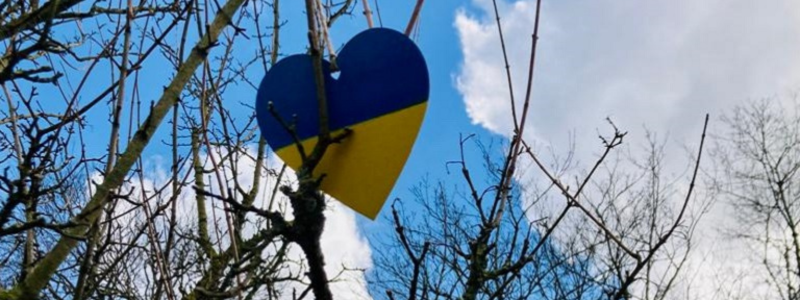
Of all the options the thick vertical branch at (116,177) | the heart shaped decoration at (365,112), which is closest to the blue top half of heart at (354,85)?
the heart shaped decoration at (365,112)

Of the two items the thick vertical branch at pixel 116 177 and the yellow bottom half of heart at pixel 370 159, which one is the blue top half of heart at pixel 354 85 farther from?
→ the thick vertical branch at pixel 116 177

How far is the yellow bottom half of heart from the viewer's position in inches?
24.8

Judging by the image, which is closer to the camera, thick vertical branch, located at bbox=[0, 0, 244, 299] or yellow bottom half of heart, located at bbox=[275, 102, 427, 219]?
yellow bottom half of heart, located at bbox=[275, 102, 427, 219]

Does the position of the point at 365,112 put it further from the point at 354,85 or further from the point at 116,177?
the point at 116,177

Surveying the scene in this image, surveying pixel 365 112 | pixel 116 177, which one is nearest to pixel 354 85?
pixel 365 112

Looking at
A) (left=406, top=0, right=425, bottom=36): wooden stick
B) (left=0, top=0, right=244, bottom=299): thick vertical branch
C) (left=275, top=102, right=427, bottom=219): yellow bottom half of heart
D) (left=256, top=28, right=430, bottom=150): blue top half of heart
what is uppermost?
(left=0, top=0, right=244, bottom=299): thick vertical branch

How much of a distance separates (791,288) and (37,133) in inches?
385

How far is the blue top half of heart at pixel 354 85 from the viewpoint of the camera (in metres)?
0.63

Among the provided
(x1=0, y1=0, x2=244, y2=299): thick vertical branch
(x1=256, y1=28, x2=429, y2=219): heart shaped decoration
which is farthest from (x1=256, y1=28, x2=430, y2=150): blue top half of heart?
(x1=0, y1=0, x2=244, y2=299): thick vertical branch

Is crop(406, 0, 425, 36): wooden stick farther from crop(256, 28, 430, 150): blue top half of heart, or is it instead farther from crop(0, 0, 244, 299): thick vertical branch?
crop(0, 0, 244, 299): thick vertical branch

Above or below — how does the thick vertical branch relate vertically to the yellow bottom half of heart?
above

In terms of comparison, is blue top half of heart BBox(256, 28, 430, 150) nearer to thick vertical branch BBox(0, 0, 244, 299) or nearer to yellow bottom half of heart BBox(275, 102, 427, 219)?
yellow bottom half of heart BBox(275, 102, 427, 219)

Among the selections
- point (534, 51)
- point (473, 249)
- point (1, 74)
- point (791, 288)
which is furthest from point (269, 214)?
point (791, 288)

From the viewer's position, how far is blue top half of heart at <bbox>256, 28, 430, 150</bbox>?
63 cm
